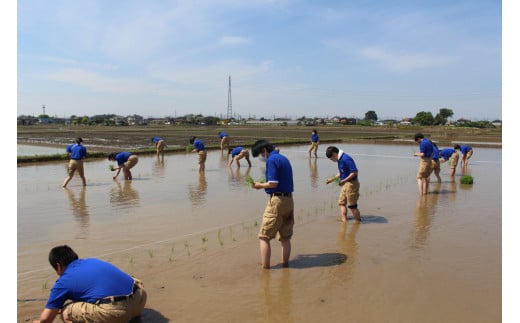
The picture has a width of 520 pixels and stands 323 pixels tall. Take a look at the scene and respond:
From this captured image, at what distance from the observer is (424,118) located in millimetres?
88875

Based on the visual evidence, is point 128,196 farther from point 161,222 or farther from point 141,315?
point 141,315

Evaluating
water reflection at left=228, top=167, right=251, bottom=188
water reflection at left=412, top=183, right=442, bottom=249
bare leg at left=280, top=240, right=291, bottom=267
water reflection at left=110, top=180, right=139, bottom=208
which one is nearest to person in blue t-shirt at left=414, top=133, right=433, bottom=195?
water reflection at left=412, top=183, right=442, bottom=249

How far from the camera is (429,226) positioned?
25.5 feet

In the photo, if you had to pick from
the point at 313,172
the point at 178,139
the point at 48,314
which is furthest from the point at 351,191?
the point at 178,139

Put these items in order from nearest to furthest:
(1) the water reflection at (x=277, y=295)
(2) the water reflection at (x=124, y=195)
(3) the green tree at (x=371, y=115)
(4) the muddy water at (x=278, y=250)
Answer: (1) the water reflection at (x=277, y=295) < (4) the muddy water at (x=278, y=250) < (2) the water reflection at (x=124, y=195) < (3) the green tree at (x=371, y=115)

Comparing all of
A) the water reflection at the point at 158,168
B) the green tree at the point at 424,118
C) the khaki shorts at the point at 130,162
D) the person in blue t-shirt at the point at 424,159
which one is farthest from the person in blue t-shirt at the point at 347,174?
the green tree at the point at 424,118

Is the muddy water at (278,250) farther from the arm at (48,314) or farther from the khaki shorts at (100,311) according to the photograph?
the arm at (48,314)

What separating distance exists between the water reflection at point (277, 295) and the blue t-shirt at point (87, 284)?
1.54 m

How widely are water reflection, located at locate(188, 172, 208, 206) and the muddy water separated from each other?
6cm

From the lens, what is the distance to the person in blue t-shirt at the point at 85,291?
375 cm

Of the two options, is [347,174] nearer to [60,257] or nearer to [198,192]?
[198,192]

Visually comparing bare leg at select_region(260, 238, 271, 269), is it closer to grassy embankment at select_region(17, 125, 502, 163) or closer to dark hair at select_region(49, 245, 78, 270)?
dark hair at select_region(49, 245, 78, 270)

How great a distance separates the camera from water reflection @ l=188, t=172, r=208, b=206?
10148 millimetres

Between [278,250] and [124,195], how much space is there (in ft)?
19.9
